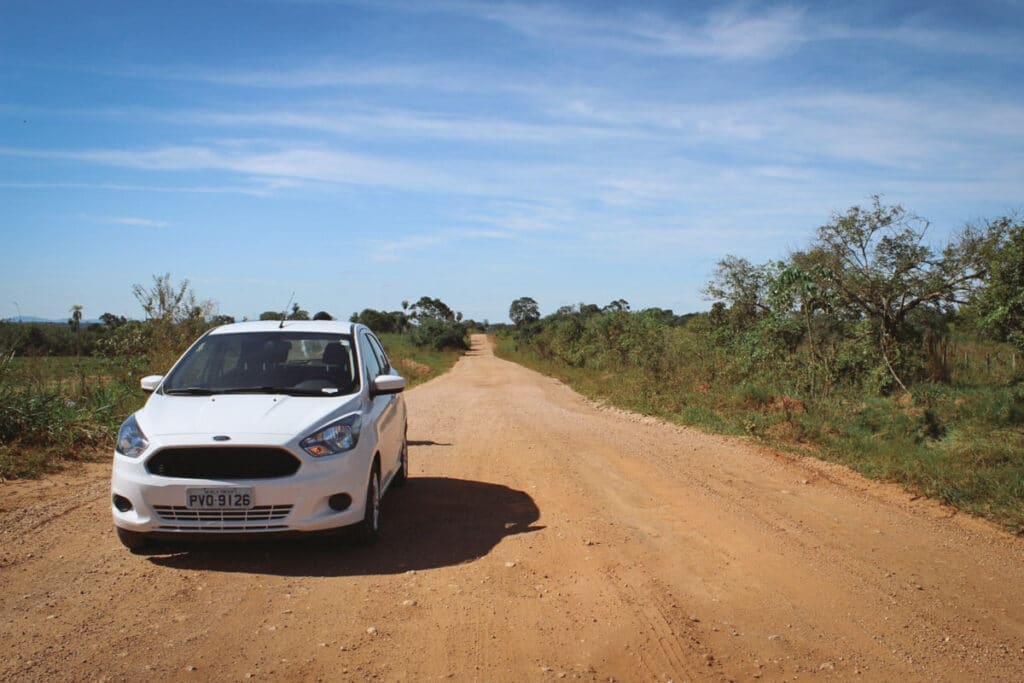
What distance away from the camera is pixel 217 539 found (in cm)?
501

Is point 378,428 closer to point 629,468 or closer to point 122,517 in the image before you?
point 122,517

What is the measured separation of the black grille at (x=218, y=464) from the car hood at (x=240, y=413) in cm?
13

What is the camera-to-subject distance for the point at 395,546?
5688mm

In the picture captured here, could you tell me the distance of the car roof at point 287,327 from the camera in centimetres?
673

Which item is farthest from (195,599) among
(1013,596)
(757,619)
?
(1013,596)

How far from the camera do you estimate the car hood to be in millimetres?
5145

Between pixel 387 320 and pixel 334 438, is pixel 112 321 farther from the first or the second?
pixel 387 320

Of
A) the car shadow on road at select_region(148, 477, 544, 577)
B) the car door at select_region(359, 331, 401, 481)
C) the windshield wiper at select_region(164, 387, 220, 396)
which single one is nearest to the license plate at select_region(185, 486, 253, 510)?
the car shadow on road at select_region(148, 477, 544, 577)

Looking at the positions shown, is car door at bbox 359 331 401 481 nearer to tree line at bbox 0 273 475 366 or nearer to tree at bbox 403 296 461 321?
tree line at bbox 0 273 475 366

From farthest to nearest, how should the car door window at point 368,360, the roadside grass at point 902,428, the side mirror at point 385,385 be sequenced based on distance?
the roadside grass at point 902,428, the car door window at point 368,360, the side mirror at point 385,385

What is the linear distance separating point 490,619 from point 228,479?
2021mm

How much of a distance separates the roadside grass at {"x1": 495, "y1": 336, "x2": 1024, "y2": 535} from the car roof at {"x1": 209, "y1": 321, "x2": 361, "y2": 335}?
605 centimetres

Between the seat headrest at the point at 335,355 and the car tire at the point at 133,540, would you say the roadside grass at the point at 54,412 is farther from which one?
the seat headrest at the point at 335,355

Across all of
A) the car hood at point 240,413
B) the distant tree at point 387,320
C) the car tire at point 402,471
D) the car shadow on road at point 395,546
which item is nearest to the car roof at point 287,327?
the car hood at point 240,413
